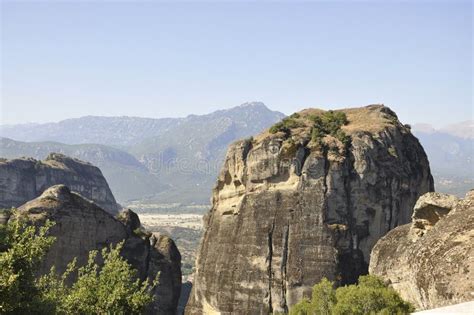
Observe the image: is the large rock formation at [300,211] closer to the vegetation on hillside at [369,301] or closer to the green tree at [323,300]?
the green tree at [323,300]

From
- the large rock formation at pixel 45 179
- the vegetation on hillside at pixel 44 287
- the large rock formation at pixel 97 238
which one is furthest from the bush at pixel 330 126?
the large rock formation at pixel 45 179

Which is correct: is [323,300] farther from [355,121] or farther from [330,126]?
[355,121]

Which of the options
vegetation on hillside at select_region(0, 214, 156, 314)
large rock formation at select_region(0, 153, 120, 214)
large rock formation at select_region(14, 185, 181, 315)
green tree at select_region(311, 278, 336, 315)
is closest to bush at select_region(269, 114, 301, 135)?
large rock formation at select_region(14, 185, 181, 315)

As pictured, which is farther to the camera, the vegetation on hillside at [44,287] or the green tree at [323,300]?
the green tree at [323,300]

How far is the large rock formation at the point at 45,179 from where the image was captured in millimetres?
117375

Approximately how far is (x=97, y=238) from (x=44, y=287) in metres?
30.1

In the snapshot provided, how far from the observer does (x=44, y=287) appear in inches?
1040

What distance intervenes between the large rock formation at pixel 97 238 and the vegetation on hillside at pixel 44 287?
76.8 feet

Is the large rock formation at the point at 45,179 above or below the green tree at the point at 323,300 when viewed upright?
above

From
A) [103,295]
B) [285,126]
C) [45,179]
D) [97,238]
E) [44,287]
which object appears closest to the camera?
[103,295]

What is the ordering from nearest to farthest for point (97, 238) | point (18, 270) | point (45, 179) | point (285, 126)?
point (18, 270), point (97, 238), point (285, 126), point (45, 179)

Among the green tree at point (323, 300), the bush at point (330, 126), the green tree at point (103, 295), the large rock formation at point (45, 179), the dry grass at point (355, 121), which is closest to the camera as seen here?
the green tree at point (103, 295)

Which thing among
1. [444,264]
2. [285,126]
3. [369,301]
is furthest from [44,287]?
[285,126]

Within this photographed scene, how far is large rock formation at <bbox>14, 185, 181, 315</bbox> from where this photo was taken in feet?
172
